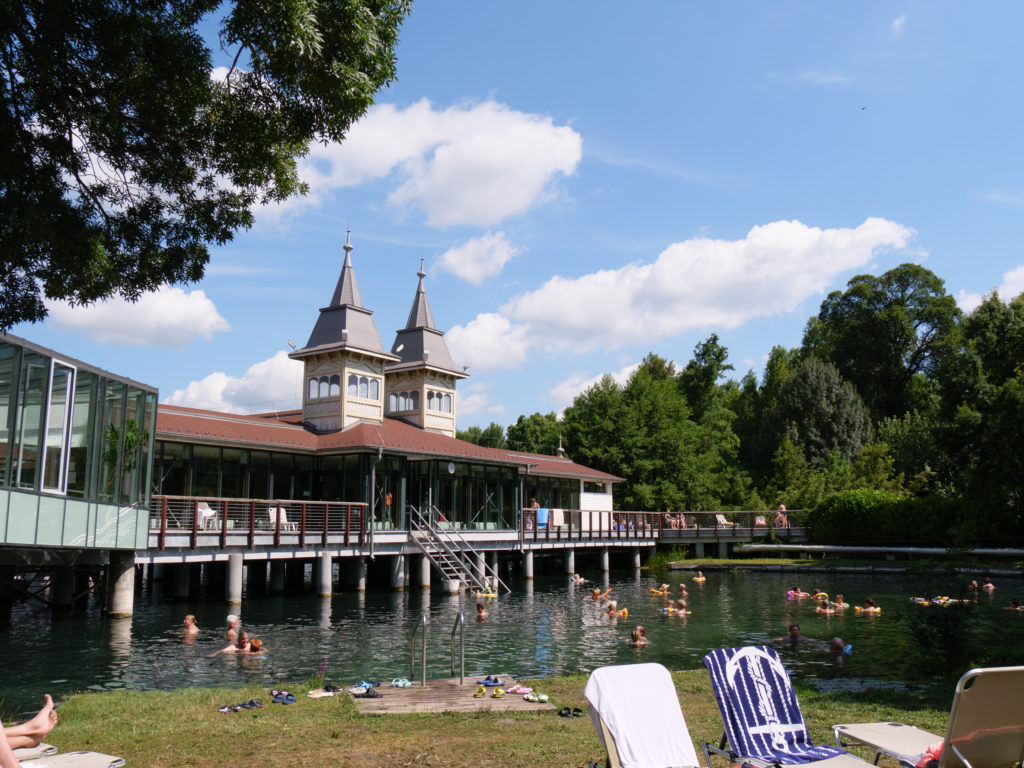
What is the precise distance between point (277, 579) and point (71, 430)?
14038 mm

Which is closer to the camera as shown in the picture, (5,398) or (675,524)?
(5,398)

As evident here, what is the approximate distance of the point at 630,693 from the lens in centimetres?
605

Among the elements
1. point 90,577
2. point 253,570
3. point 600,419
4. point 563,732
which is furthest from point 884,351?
point 563,732

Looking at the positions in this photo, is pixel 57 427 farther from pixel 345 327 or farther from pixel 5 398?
pixel 345 327

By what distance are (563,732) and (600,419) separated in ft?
157

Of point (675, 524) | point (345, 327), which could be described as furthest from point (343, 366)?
point (675, 524)

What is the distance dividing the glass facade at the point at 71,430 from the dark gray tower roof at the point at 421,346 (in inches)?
806

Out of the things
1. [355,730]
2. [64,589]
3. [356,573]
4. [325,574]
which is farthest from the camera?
[356,573]

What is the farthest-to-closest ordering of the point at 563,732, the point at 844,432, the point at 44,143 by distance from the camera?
the point at 844,432 < the point at 44,143 < the point at 563,732

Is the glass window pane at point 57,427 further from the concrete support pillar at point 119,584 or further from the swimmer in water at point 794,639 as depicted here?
Result: the swimmer in water at point 794,639

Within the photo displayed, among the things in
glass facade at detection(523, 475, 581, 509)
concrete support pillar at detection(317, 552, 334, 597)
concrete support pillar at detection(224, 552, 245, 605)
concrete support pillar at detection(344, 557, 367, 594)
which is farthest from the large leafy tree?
glass facade at detection(523, 475, 581, 509)

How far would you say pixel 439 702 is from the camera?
9.74m

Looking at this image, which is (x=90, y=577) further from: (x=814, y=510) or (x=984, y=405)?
(x=814, y=510)

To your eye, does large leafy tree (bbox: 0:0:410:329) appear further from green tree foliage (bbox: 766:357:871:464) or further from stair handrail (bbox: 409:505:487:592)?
green tree foliage (bbox: 766:357:871:464)
